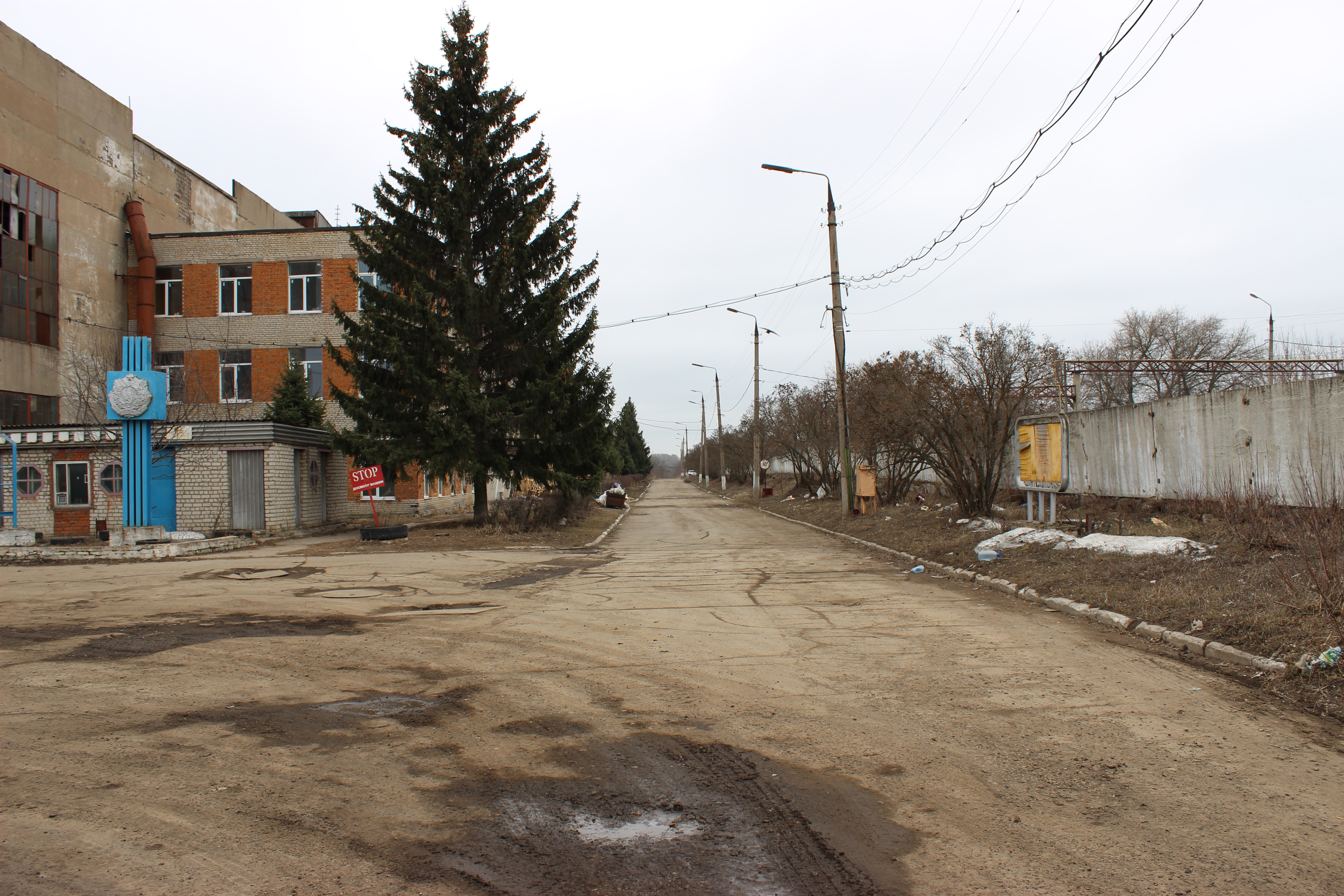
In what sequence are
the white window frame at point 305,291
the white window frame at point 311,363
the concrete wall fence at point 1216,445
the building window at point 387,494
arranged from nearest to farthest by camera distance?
the concrete wall fence at point 1216,445
the building window at point 387,494
the white window frame at point 305,291
the white window frame at point 311,363

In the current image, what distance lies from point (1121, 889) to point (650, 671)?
13.3 feet

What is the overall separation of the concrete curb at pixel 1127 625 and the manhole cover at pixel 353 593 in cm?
877

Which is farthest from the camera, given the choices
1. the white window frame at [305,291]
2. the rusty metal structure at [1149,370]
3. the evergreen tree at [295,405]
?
the white window frame at [305,291]

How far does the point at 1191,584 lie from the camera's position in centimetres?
891

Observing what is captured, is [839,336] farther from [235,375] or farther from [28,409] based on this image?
[28,409]

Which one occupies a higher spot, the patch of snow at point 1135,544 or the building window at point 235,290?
the building window at point 235,290

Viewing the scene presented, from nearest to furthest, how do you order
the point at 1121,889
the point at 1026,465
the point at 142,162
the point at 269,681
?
the point at 1121,889 → the point at 269,681 → the point at 1026,465 → the point at 142,162

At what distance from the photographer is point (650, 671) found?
22.2 feet

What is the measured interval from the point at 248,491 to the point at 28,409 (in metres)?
19.1

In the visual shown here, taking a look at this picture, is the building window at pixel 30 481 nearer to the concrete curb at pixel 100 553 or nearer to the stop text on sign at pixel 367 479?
the concrete curb at pixel 100 553

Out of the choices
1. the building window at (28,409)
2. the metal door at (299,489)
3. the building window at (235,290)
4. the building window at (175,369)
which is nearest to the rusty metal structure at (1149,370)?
the metal door at (299,489)

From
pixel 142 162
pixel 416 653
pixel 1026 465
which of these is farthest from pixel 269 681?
pixel 142 162

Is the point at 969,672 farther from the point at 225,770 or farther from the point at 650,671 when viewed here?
the point at 225,770

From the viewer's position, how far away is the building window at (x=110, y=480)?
24.0 metres
